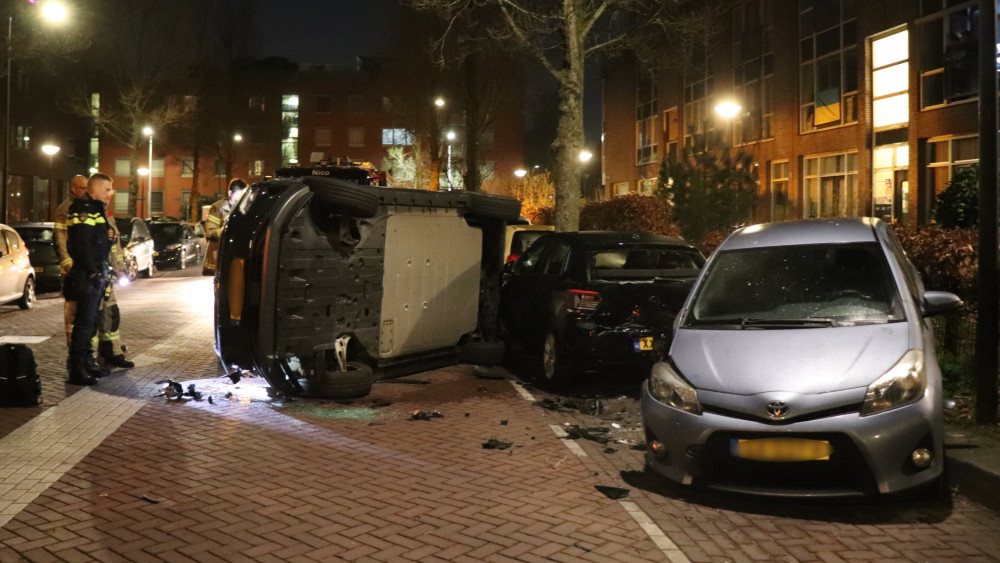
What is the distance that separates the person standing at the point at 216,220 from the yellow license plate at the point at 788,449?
7.23 m

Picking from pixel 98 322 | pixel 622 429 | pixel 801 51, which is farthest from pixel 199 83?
pixel 622 429

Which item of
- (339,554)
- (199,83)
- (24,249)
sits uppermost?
(199,83)

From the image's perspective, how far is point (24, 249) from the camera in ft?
57.2

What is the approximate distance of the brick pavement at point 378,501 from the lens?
4941 millimetres

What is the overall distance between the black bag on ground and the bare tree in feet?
42.6

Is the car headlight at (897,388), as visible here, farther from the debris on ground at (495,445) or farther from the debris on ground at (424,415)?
the debris on ground at (424,415)

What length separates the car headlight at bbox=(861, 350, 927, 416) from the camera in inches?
210

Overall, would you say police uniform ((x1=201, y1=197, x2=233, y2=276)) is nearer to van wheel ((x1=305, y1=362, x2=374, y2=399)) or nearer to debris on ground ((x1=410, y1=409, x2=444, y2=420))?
van wheel ((x1=305, y1=362, x2=374, y2=399))

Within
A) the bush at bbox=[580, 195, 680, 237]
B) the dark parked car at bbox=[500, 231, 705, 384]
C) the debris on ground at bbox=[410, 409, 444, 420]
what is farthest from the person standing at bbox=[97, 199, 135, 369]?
the bush at bbox=[580, 195, 680, 237]

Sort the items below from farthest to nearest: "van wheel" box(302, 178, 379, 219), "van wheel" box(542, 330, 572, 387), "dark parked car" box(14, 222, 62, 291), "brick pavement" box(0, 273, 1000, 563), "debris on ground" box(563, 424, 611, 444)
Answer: "dark parked car" box(14, 222, 62, 291), "van wheel" box(542, 330, 572, 387), "van wheel" box(302, 178, 379, 219), "debris on ground" box(563, 424, 611, 444), "brick pavement" box(0, 273, 1000, 563)

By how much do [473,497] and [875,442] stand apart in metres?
2.34

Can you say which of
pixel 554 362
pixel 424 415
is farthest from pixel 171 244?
pixel 424 415

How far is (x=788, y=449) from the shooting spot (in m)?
5.33

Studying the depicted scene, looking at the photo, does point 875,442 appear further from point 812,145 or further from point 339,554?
point 812,145
